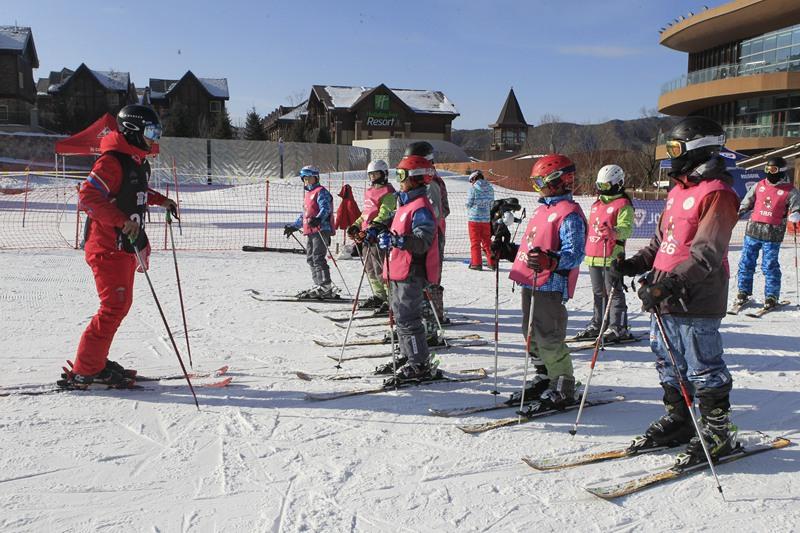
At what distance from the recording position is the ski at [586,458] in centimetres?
349

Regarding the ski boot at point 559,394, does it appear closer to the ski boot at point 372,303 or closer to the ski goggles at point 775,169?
the ski boot at point 372,303

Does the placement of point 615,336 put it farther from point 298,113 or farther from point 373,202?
point 298,113

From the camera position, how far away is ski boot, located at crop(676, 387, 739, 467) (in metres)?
3.46

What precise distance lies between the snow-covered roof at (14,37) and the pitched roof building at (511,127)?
48.3m

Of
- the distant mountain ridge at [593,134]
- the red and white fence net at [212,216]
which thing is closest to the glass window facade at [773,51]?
the red and white fence net at [212,216]

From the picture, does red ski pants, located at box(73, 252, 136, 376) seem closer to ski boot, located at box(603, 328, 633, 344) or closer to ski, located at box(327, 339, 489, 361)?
ski, located at box(327, 339, 489, 361)

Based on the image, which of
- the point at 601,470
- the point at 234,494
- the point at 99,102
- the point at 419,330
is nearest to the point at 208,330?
the point at 419,330

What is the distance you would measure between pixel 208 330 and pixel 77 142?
17.7 meters

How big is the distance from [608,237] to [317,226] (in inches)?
148

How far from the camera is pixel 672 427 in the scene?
3732 mm

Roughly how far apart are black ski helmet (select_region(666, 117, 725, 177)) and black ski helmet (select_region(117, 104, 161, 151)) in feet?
11.7

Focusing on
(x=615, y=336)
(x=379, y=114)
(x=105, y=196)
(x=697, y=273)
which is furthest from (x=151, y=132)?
(x=379, y=114)

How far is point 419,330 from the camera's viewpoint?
4.98 metres

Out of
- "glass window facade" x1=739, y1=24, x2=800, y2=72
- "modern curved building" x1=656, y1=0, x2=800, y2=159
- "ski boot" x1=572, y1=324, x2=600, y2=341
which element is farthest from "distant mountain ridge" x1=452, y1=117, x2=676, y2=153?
"ski boot" x1=572, y1=324, x2=600, y2=341
